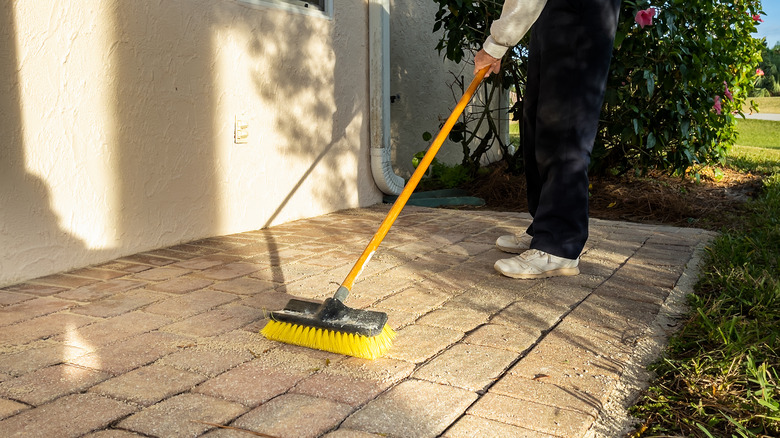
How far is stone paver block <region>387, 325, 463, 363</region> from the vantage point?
6.94ft

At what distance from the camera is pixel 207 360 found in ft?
6.74

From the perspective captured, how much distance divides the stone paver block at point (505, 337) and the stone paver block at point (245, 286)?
0.97 m

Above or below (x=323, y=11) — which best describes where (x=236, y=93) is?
below

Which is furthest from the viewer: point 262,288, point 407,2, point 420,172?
point 407,2

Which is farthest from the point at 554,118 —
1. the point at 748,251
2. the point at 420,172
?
the point at 748,251

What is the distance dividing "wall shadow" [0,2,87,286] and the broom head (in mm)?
1359

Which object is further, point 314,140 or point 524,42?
point 524,42

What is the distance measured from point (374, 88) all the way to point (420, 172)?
2707mm

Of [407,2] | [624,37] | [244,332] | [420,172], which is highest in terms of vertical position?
[407,2]

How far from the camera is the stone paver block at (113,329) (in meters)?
2.21

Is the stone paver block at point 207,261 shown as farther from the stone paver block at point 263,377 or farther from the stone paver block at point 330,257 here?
the stone paver block at point 263,377

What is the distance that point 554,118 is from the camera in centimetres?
312

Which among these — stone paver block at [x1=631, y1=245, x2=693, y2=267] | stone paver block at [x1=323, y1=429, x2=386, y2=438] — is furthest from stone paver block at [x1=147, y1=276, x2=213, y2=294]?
stone paver block at [x1=631, y1=245, x2=693, y2=267]

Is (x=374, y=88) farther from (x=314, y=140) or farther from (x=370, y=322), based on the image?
(x=370, y=322)
